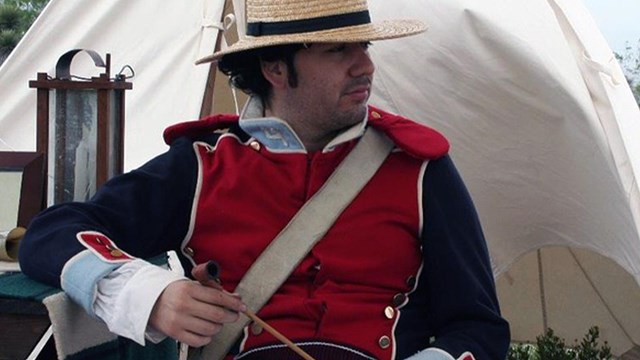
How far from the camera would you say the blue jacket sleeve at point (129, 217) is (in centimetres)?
193

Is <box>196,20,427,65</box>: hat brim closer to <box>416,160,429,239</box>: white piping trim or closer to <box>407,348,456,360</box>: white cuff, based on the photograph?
<box>416,160,429,239</box>: white piping trim

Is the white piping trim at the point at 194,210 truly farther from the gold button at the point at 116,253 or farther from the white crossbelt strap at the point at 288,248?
the gold button at the point at 116,253

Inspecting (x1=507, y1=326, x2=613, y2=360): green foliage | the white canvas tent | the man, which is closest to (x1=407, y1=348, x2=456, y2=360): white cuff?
the man

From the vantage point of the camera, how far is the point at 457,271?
205cm

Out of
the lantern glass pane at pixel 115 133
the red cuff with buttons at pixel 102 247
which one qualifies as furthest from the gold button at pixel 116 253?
the lantern glass pane at pixel 115 133

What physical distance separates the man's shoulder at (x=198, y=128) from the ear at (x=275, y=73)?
0.12 metres

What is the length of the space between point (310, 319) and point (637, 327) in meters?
2.58

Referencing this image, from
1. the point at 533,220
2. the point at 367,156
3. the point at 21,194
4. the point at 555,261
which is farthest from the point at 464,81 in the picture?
the point at 21,194

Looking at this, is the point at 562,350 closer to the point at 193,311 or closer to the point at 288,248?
the point at 288,248

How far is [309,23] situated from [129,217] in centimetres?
50

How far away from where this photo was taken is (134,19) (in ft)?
12.8

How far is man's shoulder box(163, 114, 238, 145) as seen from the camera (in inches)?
88.0

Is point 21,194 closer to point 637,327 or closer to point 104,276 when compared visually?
point 104,276

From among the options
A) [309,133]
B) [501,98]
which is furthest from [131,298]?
[501,98]
